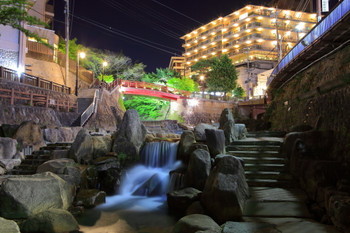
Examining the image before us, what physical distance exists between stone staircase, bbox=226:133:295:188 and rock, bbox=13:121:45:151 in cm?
1109

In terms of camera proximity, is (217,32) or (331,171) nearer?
(331,171)

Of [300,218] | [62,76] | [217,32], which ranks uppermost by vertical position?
[217,32]

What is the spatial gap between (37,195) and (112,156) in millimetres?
5471

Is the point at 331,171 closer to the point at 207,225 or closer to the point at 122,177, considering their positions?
the point at 207,225

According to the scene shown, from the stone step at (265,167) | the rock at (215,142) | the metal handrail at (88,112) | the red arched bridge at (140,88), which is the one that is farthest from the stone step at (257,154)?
the red arched bridge at (140,88)

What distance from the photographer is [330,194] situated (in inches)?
246

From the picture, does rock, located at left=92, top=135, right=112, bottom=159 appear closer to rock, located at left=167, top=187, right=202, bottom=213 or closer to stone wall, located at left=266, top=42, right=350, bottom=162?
rock, located at left=167, top=187, right=202, bottom=213

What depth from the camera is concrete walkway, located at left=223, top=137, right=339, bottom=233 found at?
5602 millimetres

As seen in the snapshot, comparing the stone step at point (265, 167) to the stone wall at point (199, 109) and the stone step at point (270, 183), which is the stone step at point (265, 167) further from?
the stone wall at point (199, 109)

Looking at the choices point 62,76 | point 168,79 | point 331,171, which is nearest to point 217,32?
point 168,79

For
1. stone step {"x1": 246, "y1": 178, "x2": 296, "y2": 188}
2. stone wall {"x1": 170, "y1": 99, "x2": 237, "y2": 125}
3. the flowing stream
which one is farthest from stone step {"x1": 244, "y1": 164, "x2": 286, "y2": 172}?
stone wall {"x1": 170, "y1": 99, "x2": 237, "y2": 125}

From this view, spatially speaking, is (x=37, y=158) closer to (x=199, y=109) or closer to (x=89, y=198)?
(x=89, y=198)

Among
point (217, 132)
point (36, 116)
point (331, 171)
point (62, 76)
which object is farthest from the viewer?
point (62, 76)

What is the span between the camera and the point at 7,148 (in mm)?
12867
